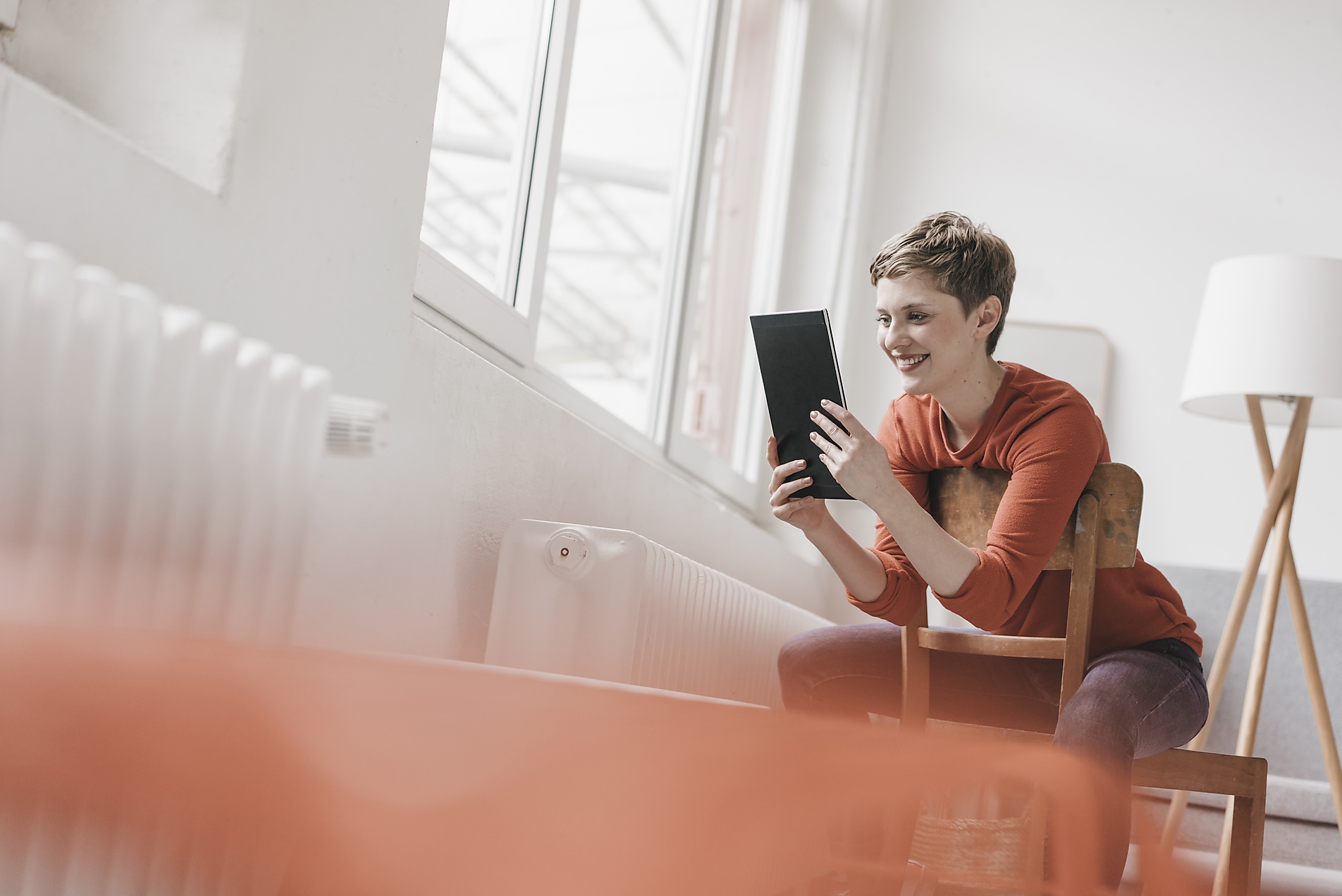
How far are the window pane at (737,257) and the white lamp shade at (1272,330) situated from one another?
1.36 m

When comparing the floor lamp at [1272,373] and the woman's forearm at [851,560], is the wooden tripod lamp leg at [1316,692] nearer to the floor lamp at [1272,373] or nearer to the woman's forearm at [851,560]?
the floor lamp at [1272,373]

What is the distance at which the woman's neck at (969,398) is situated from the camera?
1.52m

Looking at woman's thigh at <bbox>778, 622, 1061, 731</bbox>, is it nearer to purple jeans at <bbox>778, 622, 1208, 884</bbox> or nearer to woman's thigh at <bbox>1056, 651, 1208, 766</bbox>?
purple jeans at <bbox>778, 622, 1208, 884</bbox>

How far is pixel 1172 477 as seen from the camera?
11.2 feet

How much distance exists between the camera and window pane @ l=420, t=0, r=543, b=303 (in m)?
1.92

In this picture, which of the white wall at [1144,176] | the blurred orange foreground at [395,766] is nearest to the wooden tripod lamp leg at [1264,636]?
the white wall at [1144,176]

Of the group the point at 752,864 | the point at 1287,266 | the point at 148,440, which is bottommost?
the point at 752,864

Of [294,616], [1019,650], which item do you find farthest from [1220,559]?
[294,616]

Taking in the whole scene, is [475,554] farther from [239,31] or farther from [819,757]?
[819,757]

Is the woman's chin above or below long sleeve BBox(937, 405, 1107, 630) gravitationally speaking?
above

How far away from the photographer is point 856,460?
1340 millimetres

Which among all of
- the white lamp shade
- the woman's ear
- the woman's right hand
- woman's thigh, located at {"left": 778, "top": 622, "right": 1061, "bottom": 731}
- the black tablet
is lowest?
woman's thigh, located at {"left": 778, "top": 622, "right": 1061, "bottom": 731}

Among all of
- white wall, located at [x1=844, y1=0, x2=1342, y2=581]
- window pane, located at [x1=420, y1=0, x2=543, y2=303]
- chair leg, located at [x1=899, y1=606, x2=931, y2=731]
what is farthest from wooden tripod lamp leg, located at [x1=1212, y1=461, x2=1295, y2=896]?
window pane, located at [x1=420, y1=0, x2=543, y2=303]

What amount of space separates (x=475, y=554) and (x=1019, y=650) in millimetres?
761
